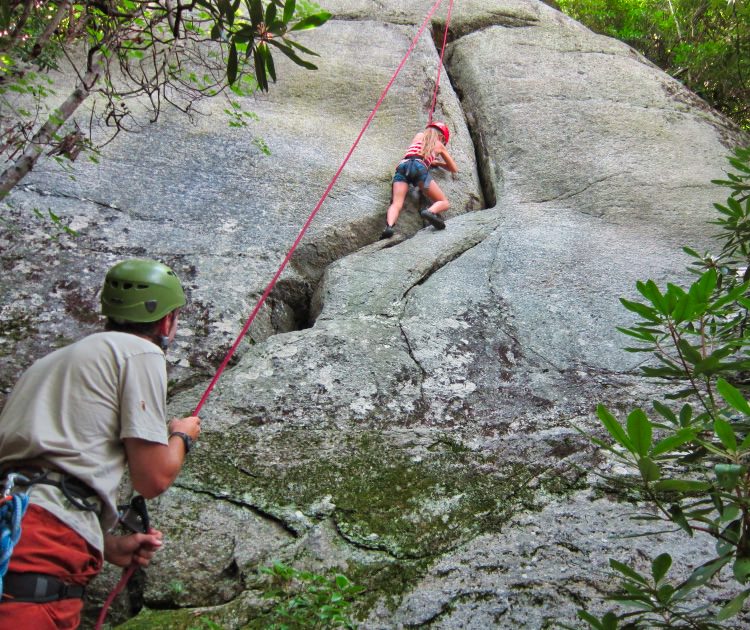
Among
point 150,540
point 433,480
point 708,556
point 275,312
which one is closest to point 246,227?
point 275,312

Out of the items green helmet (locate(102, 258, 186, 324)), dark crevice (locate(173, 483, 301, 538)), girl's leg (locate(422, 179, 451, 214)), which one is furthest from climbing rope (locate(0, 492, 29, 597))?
girl's leg (locate(422, 179, 451, 214))

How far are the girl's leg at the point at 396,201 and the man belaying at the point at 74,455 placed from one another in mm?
3595

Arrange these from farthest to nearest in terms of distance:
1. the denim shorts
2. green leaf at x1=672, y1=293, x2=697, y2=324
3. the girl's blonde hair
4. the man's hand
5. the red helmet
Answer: the red helmet, the girl's blonde hair, the denim shorts, the man's hand, green leaf at x1=672, y1=293, x2=697, y2=324

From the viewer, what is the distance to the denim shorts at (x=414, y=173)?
5.66 m

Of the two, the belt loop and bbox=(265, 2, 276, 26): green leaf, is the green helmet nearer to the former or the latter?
the belt loop

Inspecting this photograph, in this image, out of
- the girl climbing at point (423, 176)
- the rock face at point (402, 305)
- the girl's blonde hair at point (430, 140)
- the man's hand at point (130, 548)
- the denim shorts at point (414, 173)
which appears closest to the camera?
the man's hand at point (130, 548)

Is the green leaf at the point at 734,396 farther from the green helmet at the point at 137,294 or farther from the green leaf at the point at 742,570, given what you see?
the green helmet at the point at 137,294

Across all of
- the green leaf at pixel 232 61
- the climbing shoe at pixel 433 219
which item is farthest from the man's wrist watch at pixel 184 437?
the climbing shoe at pixel 433 219

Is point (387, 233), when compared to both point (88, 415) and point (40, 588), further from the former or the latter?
point (40, 588)

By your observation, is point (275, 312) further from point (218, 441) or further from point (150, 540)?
point (150, 540)

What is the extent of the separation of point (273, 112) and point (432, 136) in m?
1.63

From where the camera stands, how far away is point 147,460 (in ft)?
6.28

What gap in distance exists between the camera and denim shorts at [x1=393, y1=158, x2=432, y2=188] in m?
5.66

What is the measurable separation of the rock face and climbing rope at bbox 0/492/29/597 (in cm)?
90
